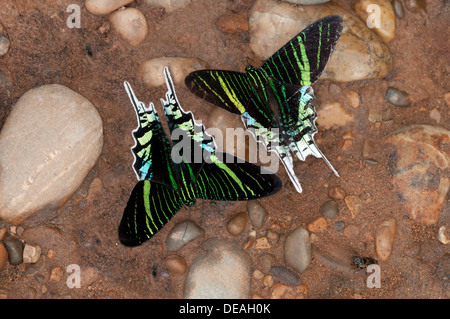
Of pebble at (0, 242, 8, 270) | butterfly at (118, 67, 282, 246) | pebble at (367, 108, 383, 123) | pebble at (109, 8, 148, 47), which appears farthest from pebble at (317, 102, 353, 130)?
pebble at (0, 242, 8, 270)

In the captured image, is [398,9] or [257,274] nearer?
[257,274]

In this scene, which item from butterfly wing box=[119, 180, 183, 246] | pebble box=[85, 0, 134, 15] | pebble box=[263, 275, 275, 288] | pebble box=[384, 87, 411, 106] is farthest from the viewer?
pebble box=[384, 87, 411, 106]

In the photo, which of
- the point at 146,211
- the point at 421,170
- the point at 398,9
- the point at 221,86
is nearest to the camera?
the point at 146,211

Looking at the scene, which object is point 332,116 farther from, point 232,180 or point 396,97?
point 232,180

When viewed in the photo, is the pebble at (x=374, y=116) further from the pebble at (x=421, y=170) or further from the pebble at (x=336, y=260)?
the pebble at (x=336, y=260)

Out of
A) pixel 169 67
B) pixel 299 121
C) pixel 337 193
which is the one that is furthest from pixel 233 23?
pixel 337 193

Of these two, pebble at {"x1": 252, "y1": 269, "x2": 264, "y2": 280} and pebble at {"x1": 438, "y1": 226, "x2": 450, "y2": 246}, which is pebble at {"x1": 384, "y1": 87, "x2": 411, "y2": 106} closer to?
pebble at {"x1": 438, "y1": 226, "x2": 450, "y2": 246}
